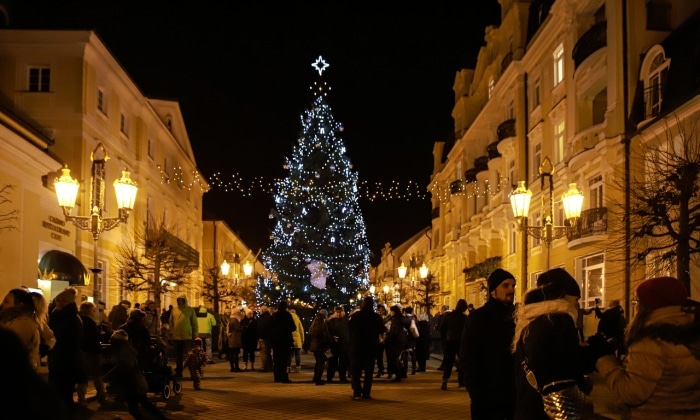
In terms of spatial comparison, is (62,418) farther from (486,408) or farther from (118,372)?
(118,372)

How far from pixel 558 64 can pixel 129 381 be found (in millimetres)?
23375

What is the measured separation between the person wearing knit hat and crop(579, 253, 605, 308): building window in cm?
2171

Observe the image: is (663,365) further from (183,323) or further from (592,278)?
(592,278)

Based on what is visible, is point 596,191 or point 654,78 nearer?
point 654,78

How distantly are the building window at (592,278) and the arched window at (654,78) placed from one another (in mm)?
5808

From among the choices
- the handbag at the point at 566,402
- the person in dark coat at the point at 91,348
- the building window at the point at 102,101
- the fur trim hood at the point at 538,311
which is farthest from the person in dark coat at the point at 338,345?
the building window at the point at 102,101

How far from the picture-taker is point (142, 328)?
1290cm

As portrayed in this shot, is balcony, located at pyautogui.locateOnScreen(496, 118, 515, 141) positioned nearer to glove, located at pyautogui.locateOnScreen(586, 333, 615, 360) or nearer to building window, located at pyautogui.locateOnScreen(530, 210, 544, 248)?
building window, located at pyautogui.locateOnScreen(530, 210, 544, 248)

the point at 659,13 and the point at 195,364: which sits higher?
the point at 659,13

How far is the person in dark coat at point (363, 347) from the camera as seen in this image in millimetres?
14078

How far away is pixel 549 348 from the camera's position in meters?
4.71

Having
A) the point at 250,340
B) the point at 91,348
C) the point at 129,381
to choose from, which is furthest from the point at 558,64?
the point at 129,381

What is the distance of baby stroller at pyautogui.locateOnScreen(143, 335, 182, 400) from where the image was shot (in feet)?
43.5

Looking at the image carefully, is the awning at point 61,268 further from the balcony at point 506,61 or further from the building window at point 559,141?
the balcony at point 506,61
